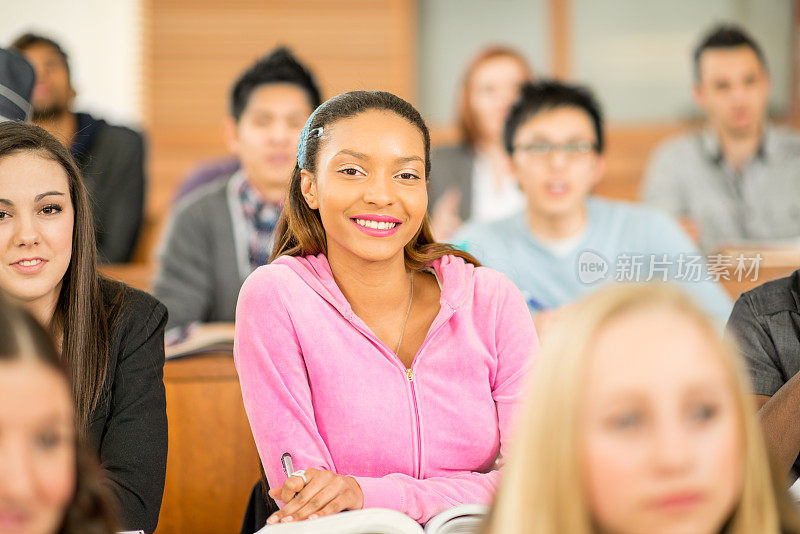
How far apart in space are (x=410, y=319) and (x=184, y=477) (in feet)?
2.55

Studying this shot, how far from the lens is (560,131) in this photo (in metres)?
2.82

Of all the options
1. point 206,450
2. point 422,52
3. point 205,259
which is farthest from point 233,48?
point 206,450

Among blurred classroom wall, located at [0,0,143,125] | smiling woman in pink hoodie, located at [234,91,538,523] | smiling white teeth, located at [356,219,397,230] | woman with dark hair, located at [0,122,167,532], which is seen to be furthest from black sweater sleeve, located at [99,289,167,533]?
blurred classroom wall, located at [0,0,143,125]

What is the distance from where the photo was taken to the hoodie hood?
1631mm

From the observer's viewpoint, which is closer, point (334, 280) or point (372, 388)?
point (372, 388)

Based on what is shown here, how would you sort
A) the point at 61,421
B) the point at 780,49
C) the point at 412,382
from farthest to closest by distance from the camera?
the point at 780,49 → the point at 412,382 → the point at 61,421

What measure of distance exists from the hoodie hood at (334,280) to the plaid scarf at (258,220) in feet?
3.72

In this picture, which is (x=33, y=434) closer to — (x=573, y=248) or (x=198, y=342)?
(x=198, y=342)

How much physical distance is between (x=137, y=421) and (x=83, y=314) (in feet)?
0.64

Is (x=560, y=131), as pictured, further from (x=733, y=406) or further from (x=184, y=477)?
(x=733, y=406)

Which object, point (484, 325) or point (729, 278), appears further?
point (729, 278)

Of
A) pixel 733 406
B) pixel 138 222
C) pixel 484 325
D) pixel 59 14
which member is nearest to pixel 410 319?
pixel 484 325

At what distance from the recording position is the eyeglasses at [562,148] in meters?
2.80

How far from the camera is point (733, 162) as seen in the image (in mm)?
3906
